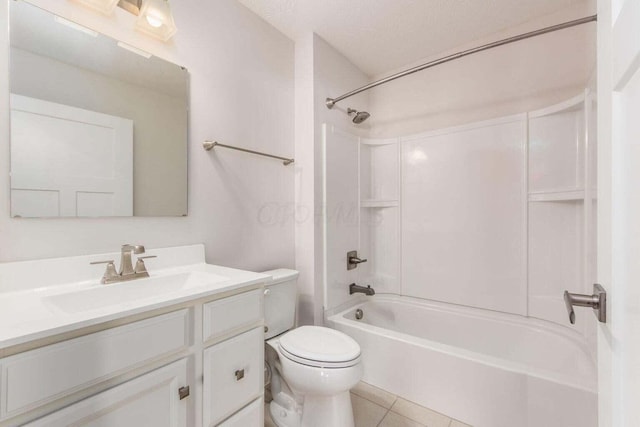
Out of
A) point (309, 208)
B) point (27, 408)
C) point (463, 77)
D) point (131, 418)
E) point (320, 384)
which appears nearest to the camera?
point (27, 408)

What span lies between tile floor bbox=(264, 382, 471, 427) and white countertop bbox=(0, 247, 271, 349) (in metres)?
0.96

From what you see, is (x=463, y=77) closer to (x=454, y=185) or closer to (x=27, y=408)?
(x=454, y=185)

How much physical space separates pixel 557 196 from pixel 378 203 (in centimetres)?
123

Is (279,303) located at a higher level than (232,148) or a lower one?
lower

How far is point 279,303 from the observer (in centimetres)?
162

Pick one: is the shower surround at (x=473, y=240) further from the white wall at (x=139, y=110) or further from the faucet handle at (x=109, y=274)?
the faucet handle at (x=109, y=274)

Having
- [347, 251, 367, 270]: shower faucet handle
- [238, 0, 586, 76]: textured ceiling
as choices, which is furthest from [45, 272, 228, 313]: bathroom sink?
[238, 0, 586, 76]: textured ceiling

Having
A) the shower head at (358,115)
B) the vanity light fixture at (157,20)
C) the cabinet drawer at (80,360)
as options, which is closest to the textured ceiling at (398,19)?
the shower head at (358,115)

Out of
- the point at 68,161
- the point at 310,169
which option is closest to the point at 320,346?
the point at 310,169

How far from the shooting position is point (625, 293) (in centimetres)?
48

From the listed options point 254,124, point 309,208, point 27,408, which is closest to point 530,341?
point 309,208

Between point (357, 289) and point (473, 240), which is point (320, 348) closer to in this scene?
point (357, 289)

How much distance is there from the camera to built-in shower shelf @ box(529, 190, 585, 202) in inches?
64.8

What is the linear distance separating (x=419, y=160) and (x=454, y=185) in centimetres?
35
